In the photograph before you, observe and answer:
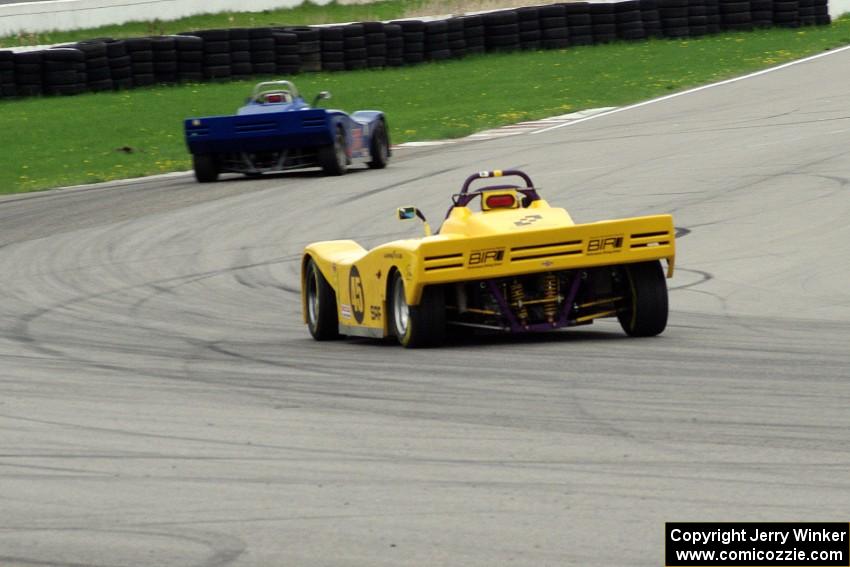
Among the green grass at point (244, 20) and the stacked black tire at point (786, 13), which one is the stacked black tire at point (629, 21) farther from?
the green grass at point (244, 20)

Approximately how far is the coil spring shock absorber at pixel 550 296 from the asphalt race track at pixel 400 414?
18 cm

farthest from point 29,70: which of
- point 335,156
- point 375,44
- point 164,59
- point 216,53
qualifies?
point 335,156

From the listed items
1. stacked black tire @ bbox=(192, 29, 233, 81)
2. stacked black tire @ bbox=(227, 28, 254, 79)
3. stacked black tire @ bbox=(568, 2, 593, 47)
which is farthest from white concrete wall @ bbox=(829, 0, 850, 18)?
stacked black tire @ bbox=(192, 29, 233, 81)

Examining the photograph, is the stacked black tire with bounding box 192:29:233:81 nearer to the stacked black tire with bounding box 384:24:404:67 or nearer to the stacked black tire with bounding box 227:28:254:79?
the stacked black tire with bounding box 227:28:254:79

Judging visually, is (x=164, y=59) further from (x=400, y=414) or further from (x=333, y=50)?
(x=400, y=414)

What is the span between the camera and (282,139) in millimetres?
20125

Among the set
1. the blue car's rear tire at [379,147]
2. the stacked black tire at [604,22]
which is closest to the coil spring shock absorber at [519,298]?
the blue car's rear tire at [379,147]

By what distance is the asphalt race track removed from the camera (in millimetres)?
4734

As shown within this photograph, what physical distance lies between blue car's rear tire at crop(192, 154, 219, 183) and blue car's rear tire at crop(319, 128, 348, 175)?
4.82 ft

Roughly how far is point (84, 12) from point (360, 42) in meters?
9.72

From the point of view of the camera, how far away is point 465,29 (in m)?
33.6

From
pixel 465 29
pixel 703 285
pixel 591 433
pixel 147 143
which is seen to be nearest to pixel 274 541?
pixel 591 433

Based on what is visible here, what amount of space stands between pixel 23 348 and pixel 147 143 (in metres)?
16.1

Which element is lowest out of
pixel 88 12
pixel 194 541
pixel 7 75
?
pixel 194 541
